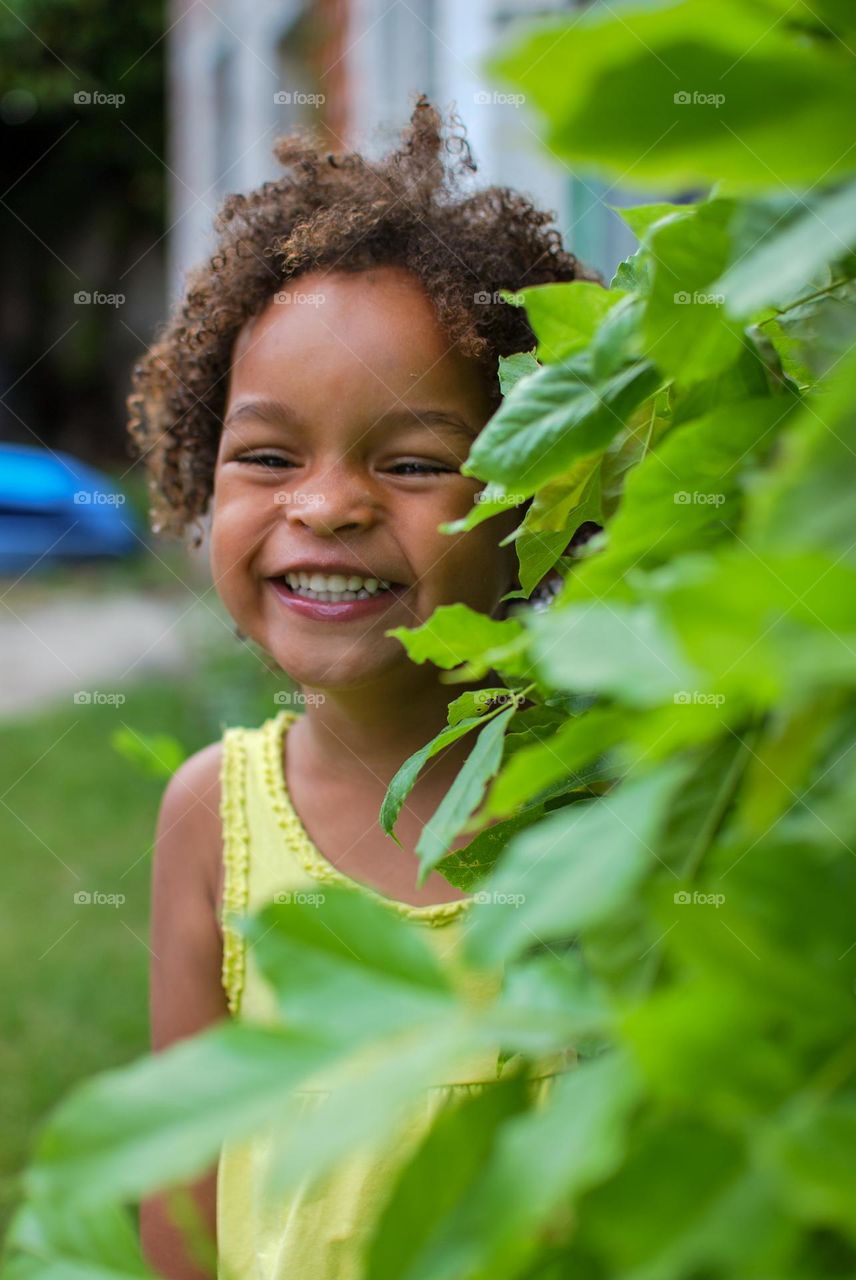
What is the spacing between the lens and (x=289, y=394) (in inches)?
50.5

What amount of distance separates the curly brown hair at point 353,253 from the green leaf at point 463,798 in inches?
28.0

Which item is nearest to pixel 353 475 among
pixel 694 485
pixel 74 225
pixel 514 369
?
pixel 514 369

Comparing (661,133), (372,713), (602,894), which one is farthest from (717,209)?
(372,713)

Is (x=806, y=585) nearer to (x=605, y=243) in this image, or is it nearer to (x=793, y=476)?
(x=793, y=476)

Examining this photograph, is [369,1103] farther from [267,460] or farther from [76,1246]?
[267,460]

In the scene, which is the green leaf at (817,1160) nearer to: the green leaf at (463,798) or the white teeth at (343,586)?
the green leaf at (463,798)

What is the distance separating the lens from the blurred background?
3.44 metres

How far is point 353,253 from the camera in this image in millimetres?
1339

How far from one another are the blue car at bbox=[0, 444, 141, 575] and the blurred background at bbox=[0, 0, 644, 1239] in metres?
0.02

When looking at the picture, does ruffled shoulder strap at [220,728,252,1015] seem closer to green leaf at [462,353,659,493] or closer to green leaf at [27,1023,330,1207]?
green leaf at [462,353,659,493]

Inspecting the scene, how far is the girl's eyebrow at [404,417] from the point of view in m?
1.26

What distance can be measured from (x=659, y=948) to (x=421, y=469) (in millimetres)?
874

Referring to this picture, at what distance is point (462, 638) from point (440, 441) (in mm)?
673

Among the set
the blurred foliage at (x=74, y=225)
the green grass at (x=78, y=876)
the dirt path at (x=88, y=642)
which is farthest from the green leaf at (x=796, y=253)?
the blurred foliage at (x=74, y=225)
